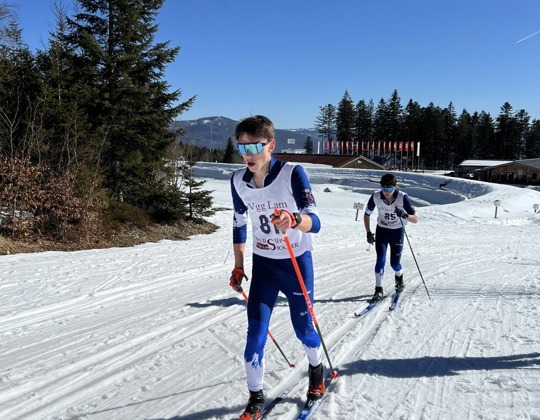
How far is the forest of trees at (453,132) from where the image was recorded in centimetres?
9175

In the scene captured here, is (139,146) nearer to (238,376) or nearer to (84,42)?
(84,42)

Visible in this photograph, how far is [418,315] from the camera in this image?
20.6ft

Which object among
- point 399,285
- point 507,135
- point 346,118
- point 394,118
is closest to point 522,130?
point 507,135

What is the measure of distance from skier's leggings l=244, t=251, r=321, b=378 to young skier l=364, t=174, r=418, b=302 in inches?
153

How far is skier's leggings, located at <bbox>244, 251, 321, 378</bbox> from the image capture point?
133 inches

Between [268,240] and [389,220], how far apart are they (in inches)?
174

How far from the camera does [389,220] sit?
23.9ft

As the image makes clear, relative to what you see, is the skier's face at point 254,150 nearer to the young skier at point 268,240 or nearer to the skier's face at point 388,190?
the young skier at point 268,240

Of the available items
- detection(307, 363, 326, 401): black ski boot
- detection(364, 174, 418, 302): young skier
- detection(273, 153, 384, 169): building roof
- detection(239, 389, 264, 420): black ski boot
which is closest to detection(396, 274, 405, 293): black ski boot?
detection(364, 174, 418, 302): young skier

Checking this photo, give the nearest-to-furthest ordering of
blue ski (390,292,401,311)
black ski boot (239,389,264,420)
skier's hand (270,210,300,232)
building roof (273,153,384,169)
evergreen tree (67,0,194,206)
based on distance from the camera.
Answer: skier's hand (270,210,300,232) < black ski boot (239,389,264,420) < blue ski (390,292,401,311) < evergreen tree (67,0,194,206) < building roof (273,153,384,169)

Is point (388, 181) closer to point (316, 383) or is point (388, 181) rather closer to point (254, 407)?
point (316, 383)

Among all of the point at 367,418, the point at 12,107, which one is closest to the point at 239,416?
the point at 367,418

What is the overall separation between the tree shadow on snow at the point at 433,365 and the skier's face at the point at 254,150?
249 centimetres

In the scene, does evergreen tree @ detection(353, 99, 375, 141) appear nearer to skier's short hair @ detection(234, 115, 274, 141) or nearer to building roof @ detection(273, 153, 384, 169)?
building roof @ detection(273, 153, 384, 169)
